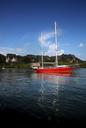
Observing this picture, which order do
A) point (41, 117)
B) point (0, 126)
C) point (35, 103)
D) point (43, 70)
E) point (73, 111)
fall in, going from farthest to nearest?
point (43, 70), point (35, 103), point (73, 111), point (41, 117), point (0, 126)

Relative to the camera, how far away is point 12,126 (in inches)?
620

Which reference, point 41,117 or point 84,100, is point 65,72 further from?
point 41,117

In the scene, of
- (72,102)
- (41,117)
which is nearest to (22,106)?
(41,117)

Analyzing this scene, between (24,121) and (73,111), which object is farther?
(73,111)

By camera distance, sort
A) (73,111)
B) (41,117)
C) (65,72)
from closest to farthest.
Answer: (41,117), (73,111), (65,72)

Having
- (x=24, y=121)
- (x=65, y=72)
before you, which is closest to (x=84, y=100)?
(x=24, y=121)

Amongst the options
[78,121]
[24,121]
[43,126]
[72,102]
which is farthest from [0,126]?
[72,102]

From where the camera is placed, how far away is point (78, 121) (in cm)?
1683

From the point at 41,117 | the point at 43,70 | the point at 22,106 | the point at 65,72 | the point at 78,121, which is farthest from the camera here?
the point at 43,70

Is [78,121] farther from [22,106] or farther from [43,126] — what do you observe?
[22,106]

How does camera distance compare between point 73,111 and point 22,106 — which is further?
point 22,106

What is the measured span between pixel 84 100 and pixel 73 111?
568cm

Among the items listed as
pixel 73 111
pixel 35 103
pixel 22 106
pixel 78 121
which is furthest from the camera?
pixel 35 103

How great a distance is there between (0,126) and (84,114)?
311 inches
